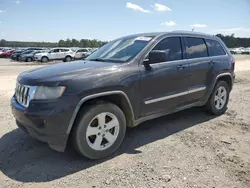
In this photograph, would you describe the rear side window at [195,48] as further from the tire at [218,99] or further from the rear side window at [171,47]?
the tire at [218,99]

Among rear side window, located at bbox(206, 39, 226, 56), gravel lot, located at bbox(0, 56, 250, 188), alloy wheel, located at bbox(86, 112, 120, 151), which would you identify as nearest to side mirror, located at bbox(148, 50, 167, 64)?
alloy wheel, located at bbox(86, 112, 120, 151)

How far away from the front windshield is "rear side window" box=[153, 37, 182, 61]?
0.83 feet

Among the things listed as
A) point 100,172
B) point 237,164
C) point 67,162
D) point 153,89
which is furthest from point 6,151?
point 237,164

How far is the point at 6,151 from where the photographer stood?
146 inches

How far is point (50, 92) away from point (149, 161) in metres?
1.65

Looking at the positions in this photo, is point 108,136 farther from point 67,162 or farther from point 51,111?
point 51,111

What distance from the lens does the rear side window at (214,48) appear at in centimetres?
525

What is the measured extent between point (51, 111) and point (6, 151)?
1.38m

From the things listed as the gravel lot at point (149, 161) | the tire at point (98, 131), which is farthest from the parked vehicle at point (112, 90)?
the gravel lot at point (149, 161)

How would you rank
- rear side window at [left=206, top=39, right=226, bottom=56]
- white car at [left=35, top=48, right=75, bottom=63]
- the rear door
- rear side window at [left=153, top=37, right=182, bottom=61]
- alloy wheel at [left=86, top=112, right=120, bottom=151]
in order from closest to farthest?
alloy wheel at [left=86, top=112, right=120, bottom=151], rear side window at [left=153, top=37, right=182, bottom=61], the rear door, rear side window at [left=206, top=39, right=226, bottom=56], white car at [left=35, top=48, right=75, bottom=63]

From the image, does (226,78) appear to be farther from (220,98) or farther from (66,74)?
(66,74)

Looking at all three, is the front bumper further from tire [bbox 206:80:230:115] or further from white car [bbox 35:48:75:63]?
white car [bbox 35:48:75:63]

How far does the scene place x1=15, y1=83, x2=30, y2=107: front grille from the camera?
10.4 feet

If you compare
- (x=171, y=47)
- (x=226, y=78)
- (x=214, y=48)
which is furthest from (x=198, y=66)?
(x=226, y=78)
